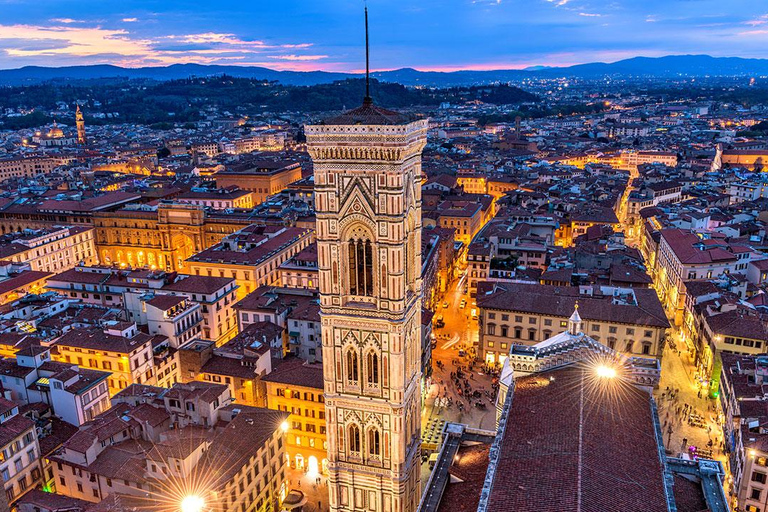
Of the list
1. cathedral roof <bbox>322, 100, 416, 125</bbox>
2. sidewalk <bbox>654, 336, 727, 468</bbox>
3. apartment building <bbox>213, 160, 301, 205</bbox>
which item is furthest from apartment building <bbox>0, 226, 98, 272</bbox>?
sidewalk <bbox>654, 336, 727, 468</bbox>

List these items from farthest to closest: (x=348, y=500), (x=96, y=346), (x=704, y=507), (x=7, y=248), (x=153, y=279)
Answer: (x=7, y=248) < (x=153, y=279) < (x=96, y=346) < (x=348, y=500) < (x=704, y=507)

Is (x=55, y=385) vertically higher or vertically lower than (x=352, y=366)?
lower

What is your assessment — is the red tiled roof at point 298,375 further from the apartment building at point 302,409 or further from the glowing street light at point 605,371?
the glowing street light at point 605,371

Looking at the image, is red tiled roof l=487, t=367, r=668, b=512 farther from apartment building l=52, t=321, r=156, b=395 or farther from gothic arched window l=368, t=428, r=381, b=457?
apartment building l=52, t=321, r=156, b=395

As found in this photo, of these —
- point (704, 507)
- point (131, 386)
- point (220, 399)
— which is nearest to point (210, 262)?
point (131, 386)

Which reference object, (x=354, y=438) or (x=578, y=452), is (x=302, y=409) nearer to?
(x=354, y=438)

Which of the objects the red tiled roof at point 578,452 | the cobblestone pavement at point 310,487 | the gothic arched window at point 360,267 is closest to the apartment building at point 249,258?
the cobblestone pavement at point 310,487

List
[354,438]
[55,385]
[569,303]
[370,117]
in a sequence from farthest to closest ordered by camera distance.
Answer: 1. [569,303]
2. [55,385]
3. [354,438]
4. [370,117]

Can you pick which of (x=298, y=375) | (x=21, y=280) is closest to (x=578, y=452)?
(x=298, y=375)

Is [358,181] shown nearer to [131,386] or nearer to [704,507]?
[704,507]
